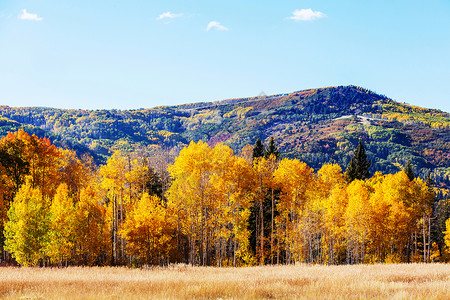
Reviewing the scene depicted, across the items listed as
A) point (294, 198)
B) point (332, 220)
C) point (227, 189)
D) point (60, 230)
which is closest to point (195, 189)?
point (227, 189)

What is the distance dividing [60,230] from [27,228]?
351cm

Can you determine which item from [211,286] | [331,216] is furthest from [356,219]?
[211,286]

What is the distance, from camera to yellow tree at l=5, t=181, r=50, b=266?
33438 millimetres

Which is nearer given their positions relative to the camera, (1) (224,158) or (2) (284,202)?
(1) (224,158)

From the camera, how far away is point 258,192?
42.2 metres

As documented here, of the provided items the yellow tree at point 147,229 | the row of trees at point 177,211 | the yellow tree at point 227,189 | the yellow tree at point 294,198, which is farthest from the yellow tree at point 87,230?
the yellow tree at point 294,198

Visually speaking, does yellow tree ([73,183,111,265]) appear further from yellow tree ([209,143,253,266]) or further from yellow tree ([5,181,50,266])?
yellow tree ([209,143,253,266])

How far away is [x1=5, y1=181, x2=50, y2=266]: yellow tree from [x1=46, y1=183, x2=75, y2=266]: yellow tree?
2.12ft

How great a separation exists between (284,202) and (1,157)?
32.3 meters

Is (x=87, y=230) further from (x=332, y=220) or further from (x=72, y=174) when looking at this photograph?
(x=332, y=220)

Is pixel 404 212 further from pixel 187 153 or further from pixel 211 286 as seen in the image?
pixel 211 286

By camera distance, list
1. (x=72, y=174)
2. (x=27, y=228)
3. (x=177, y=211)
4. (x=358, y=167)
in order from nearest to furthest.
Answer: (x=27, y=228), (x=177, y=211), (x=72, y=174), (x=358, y=167)

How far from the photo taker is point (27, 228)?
34219 millimetres

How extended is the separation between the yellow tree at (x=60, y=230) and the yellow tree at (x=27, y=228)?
0.65 meters
